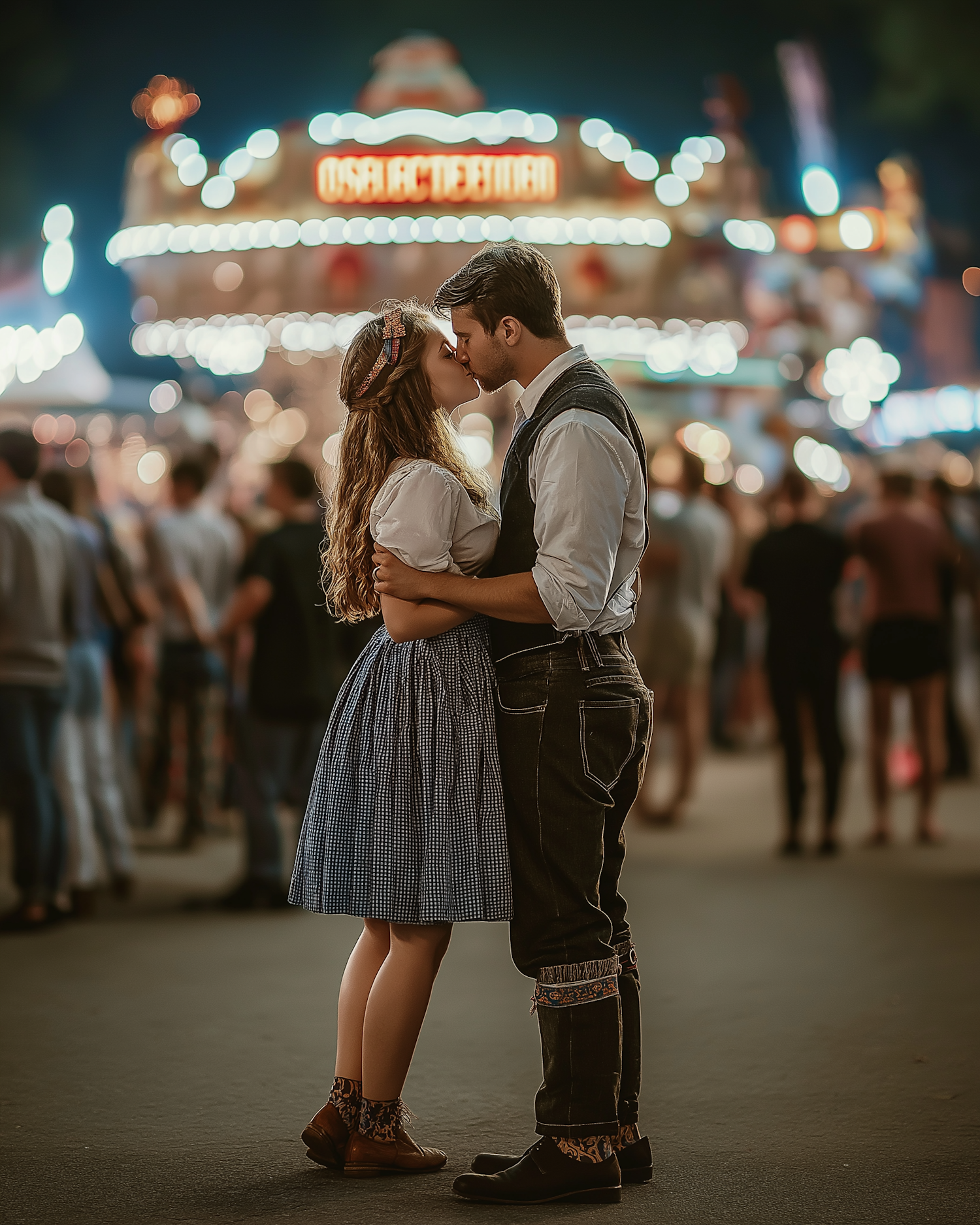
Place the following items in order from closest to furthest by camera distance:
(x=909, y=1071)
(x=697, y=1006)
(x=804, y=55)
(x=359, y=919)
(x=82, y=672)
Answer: (x=909, y=1071)
(x=697, y=1006)
(x=359, y=919)
(x=82, y=672)
(x=804, y=55)

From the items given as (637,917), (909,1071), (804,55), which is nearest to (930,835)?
(637,917)

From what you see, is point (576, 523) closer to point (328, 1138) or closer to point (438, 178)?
point (328, 1138)

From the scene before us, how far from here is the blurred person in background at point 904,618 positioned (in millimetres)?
8867

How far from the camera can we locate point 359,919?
6629 mm

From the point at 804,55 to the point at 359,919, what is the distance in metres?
67.8

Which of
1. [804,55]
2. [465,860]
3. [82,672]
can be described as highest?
[804,55]

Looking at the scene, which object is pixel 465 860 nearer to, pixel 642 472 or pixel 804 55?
pixel 642 472

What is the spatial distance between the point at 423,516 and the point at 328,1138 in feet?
4.94

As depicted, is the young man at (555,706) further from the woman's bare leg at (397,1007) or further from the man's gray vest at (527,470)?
the woman's bare leg at (397,1007)

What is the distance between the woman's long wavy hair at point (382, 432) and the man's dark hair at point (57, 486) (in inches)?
149

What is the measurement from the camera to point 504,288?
3418 mm

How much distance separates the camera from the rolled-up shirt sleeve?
3.27 m

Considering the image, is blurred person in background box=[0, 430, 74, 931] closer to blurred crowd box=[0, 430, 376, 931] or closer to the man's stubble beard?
blurred crowd box=[0, 430, 376, 931]

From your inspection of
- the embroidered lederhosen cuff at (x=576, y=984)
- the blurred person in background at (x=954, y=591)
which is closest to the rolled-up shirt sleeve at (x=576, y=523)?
the embroidered lederhosen cuff at (x=576, y=984)
